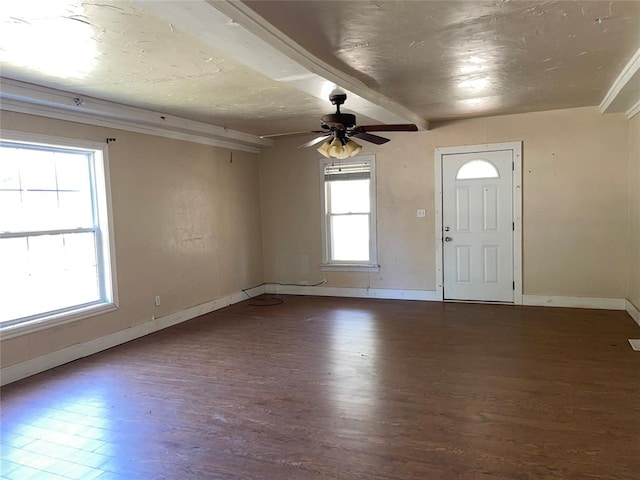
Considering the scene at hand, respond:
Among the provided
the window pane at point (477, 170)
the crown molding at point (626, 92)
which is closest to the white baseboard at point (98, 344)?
the window pane at point (477, 170)

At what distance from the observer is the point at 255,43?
8.55 feet

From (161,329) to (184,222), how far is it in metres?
1.36

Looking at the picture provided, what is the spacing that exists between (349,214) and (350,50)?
152 inches

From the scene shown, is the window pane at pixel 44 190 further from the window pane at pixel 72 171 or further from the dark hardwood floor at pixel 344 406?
the dark hardwood floor at pixel 344 406

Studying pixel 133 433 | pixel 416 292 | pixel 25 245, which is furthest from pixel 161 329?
pixel 416 292

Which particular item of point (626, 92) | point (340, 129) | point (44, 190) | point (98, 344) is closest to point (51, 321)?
point (98, 344)

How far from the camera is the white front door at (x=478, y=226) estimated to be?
5918 mm

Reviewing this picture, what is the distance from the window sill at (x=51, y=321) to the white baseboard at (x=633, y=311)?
222 inches

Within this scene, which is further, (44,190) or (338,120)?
(44,190)

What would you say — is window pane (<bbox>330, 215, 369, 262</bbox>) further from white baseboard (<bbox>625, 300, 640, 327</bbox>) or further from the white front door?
white baseboard (<bbox>625, 300, 640, 327</bbox>)

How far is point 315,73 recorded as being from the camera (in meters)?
3.20

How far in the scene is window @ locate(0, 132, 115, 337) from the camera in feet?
12.5

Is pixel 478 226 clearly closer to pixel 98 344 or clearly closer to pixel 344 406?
pixel 344 406

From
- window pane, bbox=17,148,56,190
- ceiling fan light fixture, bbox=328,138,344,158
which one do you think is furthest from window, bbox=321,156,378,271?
window pane, bbox=17,148,56,190
